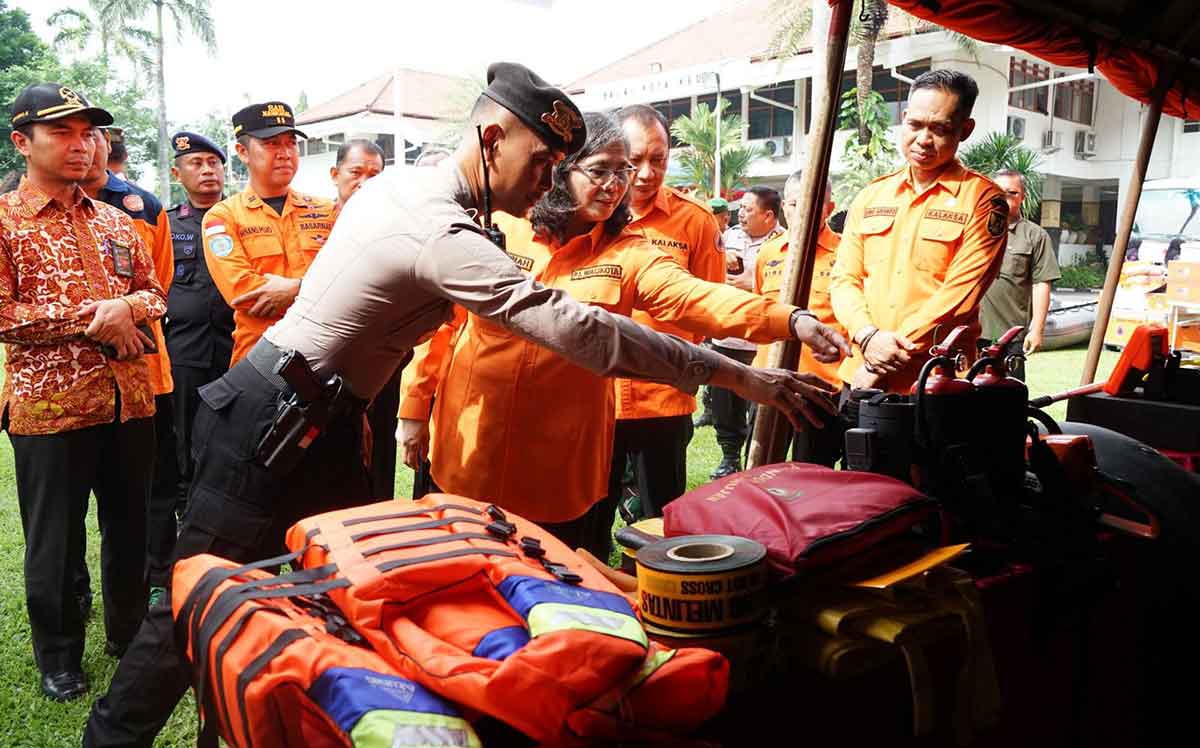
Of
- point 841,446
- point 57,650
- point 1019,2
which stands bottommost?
point 57,650

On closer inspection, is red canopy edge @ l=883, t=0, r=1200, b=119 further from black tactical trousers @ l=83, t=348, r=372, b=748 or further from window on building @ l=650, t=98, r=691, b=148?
window on building @ l=650, t=98, r=691, b=148

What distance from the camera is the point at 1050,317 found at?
14492 millimetres

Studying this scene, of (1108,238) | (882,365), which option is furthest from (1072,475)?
(1108,238)

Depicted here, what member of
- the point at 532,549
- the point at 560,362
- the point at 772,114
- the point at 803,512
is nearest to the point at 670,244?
the point at 560,362

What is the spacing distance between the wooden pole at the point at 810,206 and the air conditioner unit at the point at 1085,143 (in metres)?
33.1

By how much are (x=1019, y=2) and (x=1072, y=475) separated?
2.15 meters

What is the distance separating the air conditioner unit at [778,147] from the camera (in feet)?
107

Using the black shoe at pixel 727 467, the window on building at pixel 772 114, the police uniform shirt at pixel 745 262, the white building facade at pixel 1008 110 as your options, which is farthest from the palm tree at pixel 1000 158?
the black shoe at pixel 727 467

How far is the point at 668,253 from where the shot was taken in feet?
13.3

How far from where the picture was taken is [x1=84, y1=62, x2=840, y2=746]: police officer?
6.61 feet

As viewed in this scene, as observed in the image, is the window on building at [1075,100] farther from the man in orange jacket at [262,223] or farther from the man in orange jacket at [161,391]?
the man in orange jacket at [161,391]

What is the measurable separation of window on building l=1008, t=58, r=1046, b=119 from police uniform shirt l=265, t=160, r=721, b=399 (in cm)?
2943

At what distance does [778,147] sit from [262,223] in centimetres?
3019

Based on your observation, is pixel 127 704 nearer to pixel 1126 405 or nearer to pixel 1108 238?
pixel 1126 405
